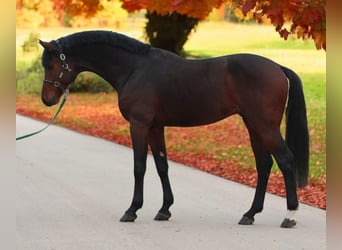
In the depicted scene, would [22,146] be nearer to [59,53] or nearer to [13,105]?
[59,53]

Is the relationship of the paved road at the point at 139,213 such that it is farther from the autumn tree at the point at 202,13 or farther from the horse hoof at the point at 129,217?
the autumn tree at the point at 202,13

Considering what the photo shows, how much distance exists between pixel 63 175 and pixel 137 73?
376 cm

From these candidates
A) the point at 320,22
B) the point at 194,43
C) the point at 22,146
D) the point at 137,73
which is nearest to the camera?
the point at 320,22

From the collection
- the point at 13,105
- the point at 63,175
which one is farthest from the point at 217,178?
the point at 13,105

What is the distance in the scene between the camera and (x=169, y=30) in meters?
22.8

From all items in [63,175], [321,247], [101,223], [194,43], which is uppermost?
[321,247]

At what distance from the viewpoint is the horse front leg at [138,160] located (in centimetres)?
668

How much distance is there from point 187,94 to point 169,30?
1641 cm

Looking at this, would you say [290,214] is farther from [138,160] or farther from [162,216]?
[138,160]

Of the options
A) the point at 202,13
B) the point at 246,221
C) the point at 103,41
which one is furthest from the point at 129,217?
the point at 202,13

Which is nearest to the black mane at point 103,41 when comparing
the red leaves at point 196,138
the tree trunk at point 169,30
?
the red leaves at point 196,138

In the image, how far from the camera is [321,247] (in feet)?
18.9

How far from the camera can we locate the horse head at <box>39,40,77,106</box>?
676 cm

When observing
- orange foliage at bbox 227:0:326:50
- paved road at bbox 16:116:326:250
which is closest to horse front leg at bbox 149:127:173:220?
paved road at bbox 16:116:326:250
